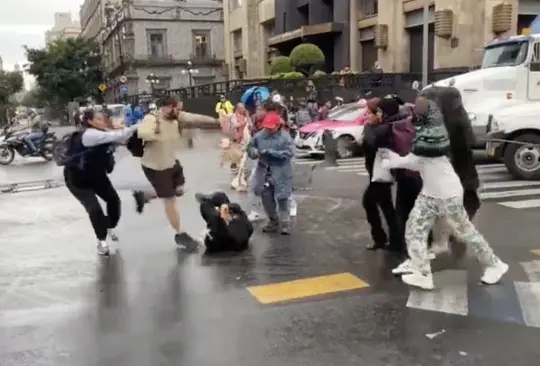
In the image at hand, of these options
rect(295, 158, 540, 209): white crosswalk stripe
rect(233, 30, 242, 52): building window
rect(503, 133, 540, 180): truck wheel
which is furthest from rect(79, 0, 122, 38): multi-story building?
rect(503, 133, 540, 180): truck wheel

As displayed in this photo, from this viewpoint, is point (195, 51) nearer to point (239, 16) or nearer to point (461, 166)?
point (239, 16)

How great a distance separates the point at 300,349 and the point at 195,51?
226 ft

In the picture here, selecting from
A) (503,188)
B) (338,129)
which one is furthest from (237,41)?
(503,188)

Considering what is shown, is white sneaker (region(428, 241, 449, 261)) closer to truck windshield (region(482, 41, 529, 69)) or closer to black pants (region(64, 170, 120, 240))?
black pants (region(64, 170, 120, 240))

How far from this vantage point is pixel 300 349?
4.53 metres

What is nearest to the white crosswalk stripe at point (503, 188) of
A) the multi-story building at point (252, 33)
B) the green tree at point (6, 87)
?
the multi-story building at point (252, 33)

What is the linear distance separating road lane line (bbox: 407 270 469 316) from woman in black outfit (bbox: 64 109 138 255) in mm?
3451

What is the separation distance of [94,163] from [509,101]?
411 inches

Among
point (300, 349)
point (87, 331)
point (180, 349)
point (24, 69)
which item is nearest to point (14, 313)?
point (87, 331)

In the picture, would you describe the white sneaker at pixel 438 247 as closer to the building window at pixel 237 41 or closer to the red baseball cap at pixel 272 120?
the red baseball cap at pixel 272 120

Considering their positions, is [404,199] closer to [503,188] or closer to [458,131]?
[458,131]

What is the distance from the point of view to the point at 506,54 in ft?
49.1

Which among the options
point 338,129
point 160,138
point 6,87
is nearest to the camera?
point 160,138

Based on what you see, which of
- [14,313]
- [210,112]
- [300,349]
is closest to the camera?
[300,349]
